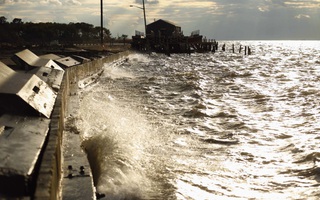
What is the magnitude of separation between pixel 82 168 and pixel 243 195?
2.27 m

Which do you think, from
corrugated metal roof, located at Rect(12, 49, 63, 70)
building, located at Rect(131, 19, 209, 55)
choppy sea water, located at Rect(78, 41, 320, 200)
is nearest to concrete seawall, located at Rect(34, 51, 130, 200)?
choppy sea water, located at Rect(78, 41, 320, 200)

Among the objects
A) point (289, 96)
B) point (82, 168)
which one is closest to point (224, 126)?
point (82, 168)

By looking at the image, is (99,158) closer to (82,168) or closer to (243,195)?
(82,168)

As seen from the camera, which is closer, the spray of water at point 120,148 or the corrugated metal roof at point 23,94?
the corrugated metal roof at point 23,94

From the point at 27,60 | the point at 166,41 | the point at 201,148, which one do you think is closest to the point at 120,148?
the point at 201,148

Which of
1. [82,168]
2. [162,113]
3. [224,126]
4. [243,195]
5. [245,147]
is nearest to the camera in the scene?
[82,168]

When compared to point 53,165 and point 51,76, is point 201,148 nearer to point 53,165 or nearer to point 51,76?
point 51,76

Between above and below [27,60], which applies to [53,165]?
below

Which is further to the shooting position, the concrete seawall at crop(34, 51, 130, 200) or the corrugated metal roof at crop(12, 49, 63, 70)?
the corrugated metal roof at crop(12, 49, 63, 70)

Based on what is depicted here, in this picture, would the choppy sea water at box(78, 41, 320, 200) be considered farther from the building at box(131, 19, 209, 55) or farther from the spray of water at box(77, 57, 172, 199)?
the building at box(131, 19, 209, 55)

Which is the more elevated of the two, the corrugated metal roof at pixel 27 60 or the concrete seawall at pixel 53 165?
the corrugated metal roof at pixel 27 60

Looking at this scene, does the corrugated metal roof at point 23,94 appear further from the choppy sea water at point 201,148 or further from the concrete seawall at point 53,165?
the choppy sea water at point 201,148

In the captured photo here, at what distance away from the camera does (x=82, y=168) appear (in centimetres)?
434

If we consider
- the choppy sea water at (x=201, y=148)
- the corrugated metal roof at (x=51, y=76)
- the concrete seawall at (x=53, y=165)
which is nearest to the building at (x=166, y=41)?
the choppy sea water at (x=201, y=148)
